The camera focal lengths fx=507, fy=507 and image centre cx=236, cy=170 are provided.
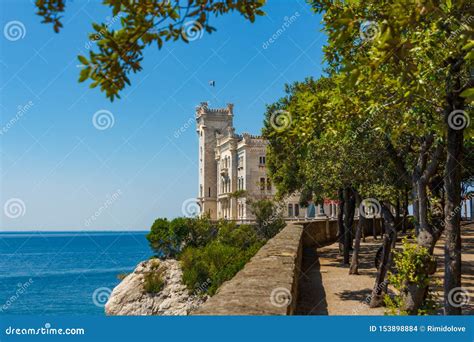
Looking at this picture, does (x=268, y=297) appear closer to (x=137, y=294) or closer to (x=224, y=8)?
(x=224, y=8)

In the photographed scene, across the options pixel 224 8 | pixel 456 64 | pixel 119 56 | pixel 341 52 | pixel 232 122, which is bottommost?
pixel 119 56

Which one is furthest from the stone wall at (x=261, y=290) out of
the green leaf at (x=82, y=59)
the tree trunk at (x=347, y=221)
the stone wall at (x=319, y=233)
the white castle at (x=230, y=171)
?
the white castle at (x=230, y=171)

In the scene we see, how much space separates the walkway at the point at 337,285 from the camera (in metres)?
12.0

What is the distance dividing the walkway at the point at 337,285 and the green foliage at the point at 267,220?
1341 centimetres

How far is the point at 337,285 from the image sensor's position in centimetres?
1537

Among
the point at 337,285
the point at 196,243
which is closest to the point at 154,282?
the point at 196,243

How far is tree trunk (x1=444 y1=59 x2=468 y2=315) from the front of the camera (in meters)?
6.53

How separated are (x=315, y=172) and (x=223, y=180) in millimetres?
61149

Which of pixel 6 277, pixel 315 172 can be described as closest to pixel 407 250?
pixel 315 172

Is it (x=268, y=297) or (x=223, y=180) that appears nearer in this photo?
(x=268, y=297)

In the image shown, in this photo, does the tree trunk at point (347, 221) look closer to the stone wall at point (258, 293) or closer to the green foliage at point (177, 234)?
the stone wall at point (258, 293)

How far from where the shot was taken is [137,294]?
37.8 meters

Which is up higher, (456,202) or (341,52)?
(341,52)

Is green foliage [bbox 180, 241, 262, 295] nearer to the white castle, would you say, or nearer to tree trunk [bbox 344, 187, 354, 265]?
tree trunk [bbox 344, 187, 354, 265]
